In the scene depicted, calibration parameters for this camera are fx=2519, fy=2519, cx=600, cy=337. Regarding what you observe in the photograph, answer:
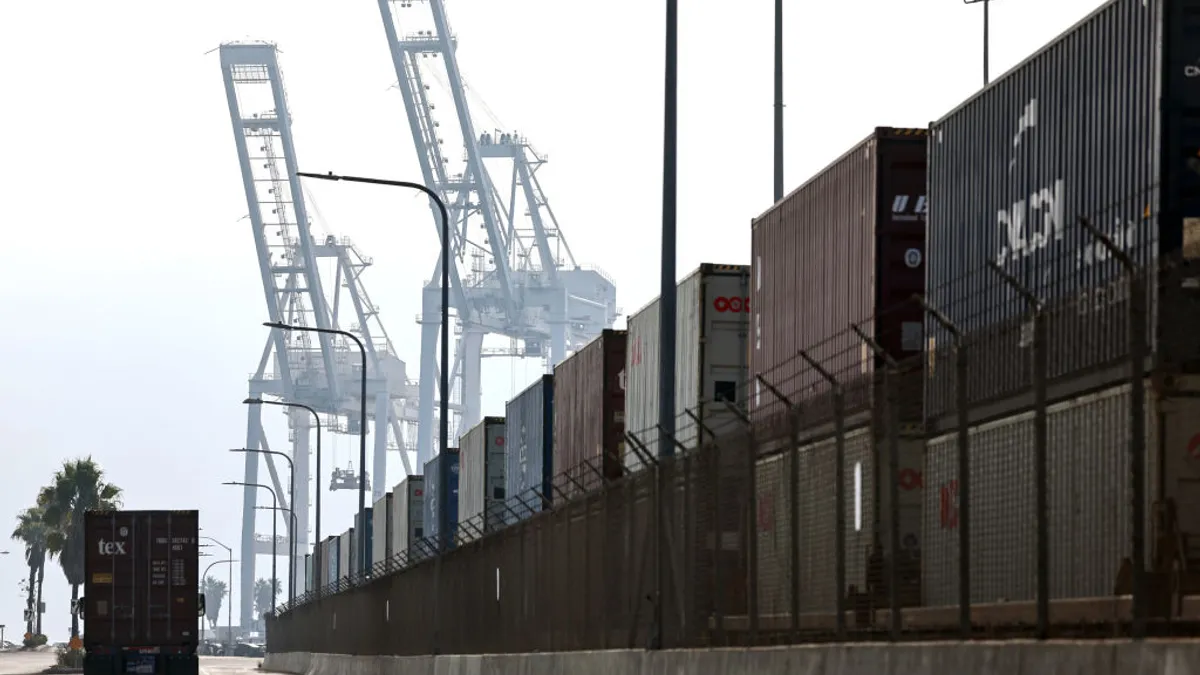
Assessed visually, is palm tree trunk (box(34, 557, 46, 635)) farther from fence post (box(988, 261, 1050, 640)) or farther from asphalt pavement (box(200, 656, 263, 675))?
fence post (box(988, 261, 1050, 640))

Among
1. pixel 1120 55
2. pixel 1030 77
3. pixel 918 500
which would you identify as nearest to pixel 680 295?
pixel 1030 77

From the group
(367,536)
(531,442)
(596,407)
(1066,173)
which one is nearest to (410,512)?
(367,536)

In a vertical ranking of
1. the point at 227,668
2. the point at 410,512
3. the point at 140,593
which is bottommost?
the point at 227,668

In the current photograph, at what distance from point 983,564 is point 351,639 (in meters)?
43.4

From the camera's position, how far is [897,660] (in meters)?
13.6

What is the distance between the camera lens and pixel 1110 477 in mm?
11867

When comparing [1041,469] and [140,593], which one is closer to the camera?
[1041,469]

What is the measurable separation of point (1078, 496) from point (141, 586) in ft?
137

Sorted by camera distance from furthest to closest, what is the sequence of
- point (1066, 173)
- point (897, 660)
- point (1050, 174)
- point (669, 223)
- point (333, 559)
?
point (333, 559)
point (669, 223)
point (1050, 174)
point (1066, 173)
point (897, 660)

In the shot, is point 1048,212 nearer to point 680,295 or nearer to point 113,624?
point 680,295

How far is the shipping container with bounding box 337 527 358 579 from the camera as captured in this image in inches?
3851

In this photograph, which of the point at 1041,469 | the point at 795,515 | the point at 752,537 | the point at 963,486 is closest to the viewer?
the point at 1041,469

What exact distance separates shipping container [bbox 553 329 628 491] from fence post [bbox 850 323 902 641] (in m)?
22.2

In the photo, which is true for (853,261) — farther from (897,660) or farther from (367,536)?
(367,536)
